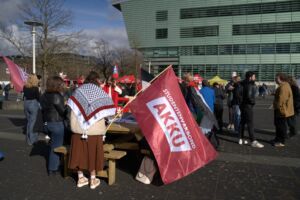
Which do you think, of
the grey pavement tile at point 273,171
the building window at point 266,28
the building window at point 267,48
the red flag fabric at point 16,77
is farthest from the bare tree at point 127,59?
the grey pavement tile at point 273,171

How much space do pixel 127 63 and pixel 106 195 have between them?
44.6 metres

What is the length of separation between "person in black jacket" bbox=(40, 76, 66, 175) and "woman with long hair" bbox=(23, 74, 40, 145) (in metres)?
2.83

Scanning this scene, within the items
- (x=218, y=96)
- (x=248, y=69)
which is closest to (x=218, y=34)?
(x=248, y=69)

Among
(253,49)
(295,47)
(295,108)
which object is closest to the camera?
(295,108)

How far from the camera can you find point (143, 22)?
2594 inches

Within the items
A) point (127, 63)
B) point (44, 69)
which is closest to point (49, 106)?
point (44, 69)

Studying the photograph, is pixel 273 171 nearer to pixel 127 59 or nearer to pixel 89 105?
pixel 89 105

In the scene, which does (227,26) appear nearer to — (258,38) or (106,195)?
(258,38)

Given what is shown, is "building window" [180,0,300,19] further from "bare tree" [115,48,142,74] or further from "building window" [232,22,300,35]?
"bare tree" [115,48,142,74]

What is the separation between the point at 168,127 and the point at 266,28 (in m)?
58.5

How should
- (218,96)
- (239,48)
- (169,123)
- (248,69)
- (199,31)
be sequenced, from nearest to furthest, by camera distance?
(169,123) → (218,96) → (248,69) → (239,48) → (199,31)

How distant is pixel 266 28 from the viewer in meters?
58.5

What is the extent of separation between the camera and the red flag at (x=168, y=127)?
5145mm

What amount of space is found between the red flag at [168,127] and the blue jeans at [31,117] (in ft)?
14.8
